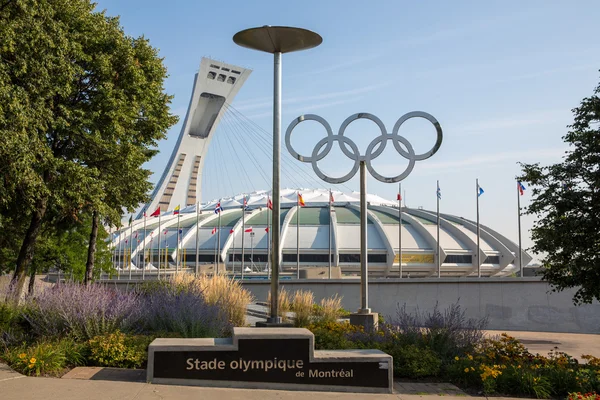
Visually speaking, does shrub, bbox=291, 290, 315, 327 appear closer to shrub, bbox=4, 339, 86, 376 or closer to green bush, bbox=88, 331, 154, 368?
green bush, bbox=88, 331, 154, 368

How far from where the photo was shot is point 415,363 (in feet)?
34.7

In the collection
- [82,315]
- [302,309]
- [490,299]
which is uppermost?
[82,315]

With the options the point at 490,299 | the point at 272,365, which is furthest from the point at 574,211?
the point at 490,299

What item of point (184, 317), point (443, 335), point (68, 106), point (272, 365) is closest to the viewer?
point (272, 365)

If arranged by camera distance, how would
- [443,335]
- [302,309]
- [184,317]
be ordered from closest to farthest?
1. [443,335]
2. [184,317]
3. [302,309]

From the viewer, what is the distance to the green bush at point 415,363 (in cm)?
1057

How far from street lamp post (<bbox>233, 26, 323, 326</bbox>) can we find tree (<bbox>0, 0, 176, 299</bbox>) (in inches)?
273

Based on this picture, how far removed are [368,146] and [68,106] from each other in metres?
11.3

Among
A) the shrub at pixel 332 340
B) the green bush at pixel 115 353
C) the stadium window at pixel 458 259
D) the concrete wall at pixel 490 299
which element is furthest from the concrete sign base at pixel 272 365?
the stadium window at pixel 458 259

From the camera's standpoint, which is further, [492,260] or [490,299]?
[492,260]

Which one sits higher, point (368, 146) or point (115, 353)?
point (368, 146)

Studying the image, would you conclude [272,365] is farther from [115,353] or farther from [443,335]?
[443,335]

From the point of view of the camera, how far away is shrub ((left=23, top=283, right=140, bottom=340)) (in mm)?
11148

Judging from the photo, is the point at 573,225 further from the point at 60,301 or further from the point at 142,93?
the point at 142,93
